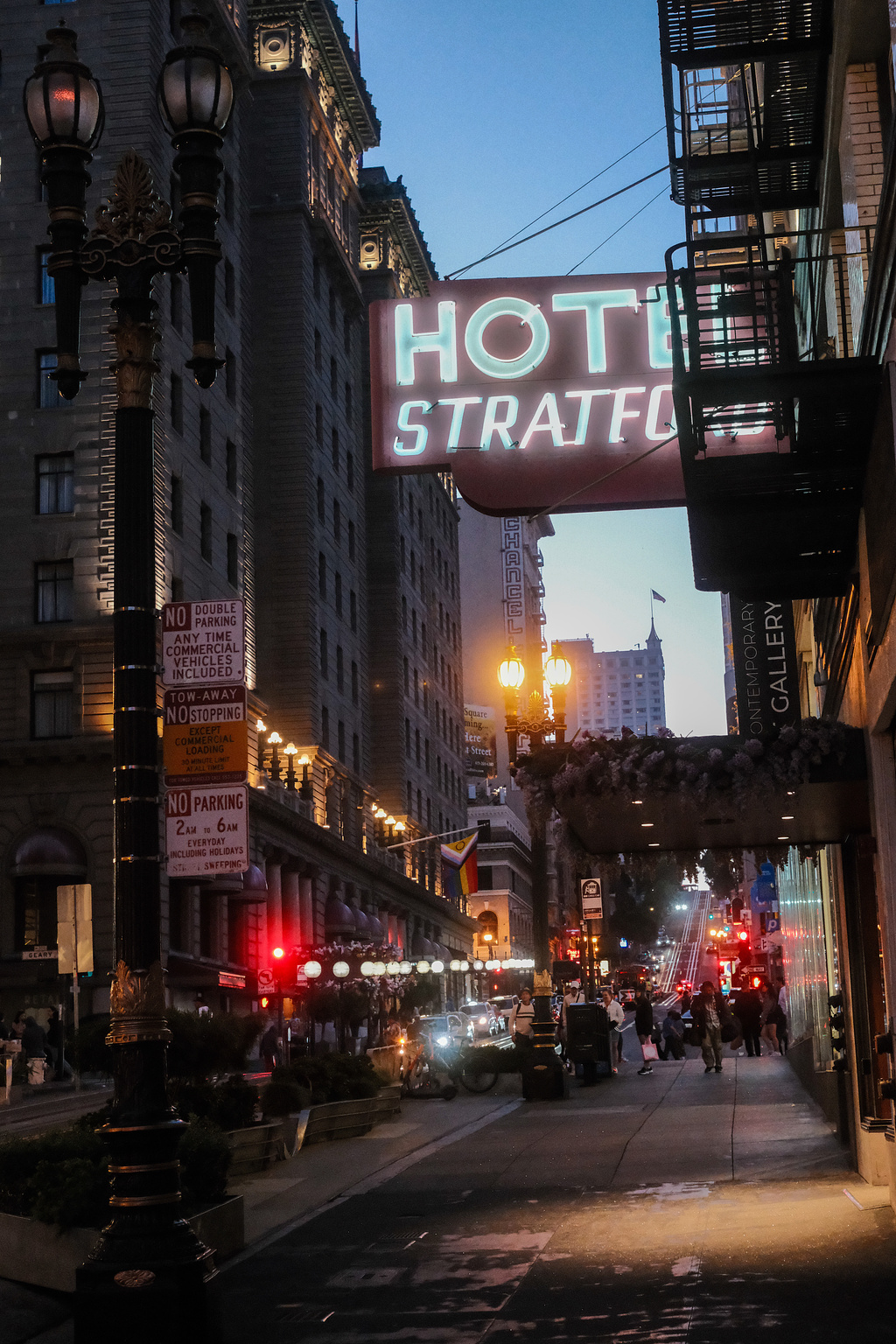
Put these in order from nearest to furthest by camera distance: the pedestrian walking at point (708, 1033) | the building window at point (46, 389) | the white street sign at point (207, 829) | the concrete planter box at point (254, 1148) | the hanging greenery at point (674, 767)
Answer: the white street sign at point (207, 829) < the hanging greenery at point (674, 767) < the concrete planter box at point (254, 1148) < the pedestrian walking at point (708, 1033) < the building window at point (46, 389)

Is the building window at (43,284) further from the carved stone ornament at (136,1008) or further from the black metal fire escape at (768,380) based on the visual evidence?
the carved stone ornament at (136,1008)

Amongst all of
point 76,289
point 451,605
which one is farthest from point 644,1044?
point 451,605

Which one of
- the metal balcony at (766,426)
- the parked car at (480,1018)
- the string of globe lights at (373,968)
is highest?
the metal balcony at (766,426)

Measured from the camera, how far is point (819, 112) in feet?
49.4

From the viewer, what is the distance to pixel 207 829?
41.6 feet

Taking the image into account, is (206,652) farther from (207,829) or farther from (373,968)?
(373,968)

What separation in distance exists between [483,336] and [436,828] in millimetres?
88217

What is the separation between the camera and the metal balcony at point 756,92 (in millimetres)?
12992

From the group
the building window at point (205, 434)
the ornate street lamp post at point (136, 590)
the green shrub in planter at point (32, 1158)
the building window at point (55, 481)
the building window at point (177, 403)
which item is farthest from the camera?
the building window at point (205, 434)

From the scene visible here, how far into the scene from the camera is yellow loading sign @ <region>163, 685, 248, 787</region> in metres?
12.6

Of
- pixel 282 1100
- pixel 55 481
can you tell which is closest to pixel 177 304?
pixel 55 481

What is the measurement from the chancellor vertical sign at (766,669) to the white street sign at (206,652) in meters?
13.0

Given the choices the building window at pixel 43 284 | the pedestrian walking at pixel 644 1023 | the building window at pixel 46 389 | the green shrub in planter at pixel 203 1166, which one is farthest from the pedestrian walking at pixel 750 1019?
the building window at pixel 43 284

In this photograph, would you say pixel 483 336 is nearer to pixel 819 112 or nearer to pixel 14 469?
pixel 819 112
